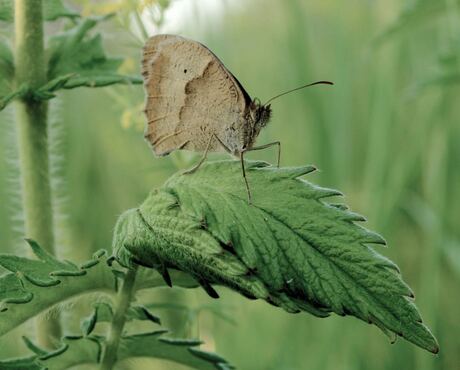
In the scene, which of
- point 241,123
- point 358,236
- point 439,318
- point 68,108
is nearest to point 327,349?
point 439,318

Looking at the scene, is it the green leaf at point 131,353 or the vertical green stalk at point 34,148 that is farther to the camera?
the vertical green stalk at point 34,148

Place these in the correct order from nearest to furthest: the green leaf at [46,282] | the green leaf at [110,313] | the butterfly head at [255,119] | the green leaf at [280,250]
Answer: the green leaf at [280,250]
the green leaf at [46,282]
the green leaf at [110,313]
the butterfly head at [255,119]

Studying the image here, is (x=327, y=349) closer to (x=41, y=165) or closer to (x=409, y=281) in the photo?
(x=409, y=281)

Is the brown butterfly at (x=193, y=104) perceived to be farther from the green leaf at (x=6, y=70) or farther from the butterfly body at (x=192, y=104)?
the green leaf at (x=6, y=70)

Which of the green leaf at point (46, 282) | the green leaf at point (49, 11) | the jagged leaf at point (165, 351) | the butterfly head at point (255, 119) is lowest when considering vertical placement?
the jagged leaf at point (165, 351)

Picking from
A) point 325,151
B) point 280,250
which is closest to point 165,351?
point 280,250

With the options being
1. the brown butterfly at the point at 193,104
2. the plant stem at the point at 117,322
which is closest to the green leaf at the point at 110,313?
the plant stem at the point at 117,322

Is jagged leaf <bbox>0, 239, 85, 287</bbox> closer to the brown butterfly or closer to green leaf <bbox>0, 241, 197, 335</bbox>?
green leaf <bbox>0, 241, 197, 335</bbox>
